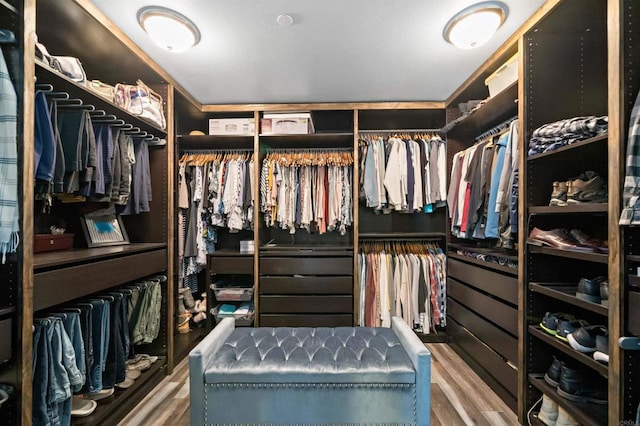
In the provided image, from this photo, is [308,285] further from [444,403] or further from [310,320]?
[444,403]

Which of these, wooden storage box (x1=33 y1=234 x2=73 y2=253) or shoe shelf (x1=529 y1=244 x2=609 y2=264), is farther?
wooden storage box (x1=33 y1=234 x2=73 y2=253)

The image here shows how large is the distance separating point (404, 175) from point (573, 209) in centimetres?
139

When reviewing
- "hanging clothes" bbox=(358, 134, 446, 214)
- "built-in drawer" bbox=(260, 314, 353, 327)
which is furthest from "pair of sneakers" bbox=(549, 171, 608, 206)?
"built-in drawer" bbox=(260, 314, 353, 327)

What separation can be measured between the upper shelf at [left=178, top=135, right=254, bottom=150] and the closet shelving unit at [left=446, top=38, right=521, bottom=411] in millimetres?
1907

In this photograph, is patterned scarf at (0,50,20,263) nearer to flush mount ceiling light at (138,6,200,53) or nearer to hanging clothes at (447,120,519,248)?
flush mount ceiling light at (138,6,200,53)

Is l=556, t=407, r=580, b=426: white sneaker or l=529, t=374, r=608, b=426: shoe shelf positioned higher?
l=529, t=374, r=608, b=426: shoe shelf

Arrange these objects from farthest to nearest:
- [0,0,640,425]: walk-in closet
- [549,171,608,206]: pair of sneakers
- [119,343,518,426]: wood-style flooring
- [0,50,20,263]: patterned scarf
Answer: [119,343,518,426]: wood-style flooring
[549,171,608,206]: pair of sneakers
[0,0,640,425]: walk-in closet
[0,50,20,263]: patterned scarf

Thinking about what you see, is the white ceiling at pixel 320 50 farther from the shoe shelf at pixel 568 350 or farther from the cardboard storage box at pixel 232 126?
the shoe shelf at pixel 568 350

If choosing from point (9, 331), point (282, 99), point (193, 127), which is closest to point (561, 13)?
point (282, 99)

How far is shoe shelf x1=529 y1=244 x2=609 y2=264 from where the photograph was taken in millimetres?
1170

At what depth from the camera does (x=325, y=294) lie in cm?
259

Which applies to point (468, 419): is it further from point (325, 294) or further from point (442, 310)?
point (325, 294)

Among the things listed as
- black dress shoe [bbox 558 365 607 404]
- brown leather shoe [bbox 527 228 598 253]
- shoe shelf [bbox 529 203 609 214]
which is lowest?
black dress shoe [bbox 558 365 607 404]

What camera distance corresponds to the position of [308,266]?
2.59 m
